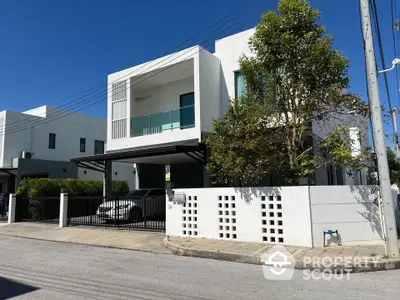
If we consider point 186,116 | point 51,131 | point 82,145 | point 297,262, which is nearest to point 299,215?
point 297,262

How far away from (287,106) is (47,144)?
74.0 feet

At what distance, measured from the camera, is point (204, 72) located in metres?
14.0

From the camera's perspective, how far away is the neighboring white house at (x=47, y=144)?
80.0 feet

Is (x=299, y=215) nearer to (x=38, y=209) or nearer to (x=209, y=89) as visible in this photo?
(x=209, y=89)

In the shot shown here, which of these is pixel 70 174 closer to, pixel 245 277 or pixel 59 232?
pixel 59 232

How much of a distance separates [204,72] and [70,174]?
56.5 ft

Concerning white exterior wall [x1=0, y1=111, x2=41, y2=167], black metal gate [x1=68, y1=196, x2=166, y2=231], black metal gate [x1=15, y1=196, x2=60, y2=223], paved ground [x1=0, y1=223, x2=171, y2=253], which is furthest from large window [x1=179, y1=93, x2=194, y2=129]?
white exterior wall [x1=0, y1=111, x2=41, y2=167]

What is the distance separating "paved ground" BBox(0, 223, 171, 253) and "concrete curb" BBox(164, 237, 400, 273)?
0.59 m

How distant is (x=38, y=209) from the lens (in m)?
17.1

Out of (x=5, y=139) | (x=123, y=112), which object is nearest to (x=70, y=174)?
(x=5, y=139)

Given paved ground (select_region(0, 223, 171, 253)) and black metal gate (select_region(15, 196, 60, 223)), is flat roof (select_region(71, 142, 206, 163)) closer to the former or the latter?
black metal gate (select_region(15, 196, 60, 223))

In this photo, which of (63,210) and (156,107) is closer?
(63,210)

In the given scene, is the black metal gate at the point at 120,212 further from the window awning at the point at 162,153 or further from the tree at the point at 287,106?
the tree at the point at 287,106

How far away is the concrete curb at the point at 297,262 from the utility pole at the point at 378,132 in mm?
385
